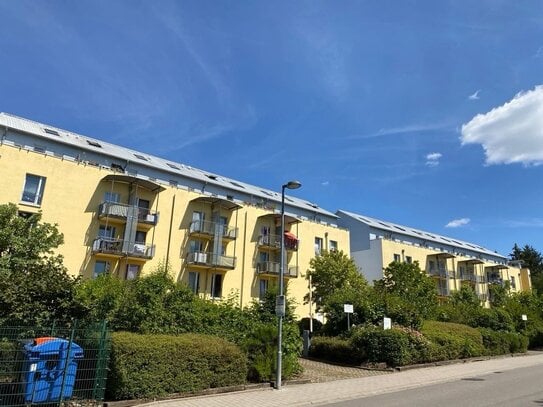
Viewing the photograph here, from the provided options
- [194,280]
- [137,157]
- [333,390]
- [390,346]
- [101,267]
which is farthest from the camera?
[137,157]

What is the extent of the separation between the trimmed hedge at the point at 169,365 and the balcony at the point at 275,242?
892 inches

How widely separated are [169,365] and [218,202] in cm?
2259

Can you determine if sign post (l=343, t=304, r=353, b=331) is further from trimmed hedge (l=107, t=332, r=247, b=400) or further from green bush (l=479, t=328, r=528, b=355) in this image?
trimmed hedge (l=107, t=332, r=247, b=400)

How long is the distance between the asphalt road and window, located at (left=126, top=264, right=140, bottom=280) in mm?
20588

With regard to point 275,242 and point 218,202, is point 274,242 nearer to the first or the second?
point 275,242

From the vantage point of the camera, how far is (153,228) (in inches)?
1198

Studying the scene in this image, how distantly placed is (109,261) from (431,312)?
21.0 m

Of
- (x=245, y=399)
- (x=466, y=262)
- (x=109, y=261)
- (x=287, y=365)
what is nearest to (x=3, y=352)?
(x=245, y=399)

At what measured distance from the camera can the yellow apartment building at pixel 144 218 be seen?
87.4 ft

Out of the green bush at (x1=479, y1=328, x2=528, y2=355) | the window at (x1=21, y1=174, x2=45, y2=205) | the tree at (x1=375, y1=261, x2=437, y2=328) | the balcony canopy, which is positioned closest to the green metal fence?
the tree at (x1=375, y1=261, x2=437, y2=328)

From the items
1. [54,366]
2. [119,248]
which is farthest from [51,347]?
[119,248]

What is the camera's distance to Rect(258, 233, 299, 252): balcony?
3598cm

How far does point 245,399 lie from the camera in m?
11.4

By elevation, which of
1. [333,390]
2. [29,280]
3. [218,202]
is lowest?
[333,390]
